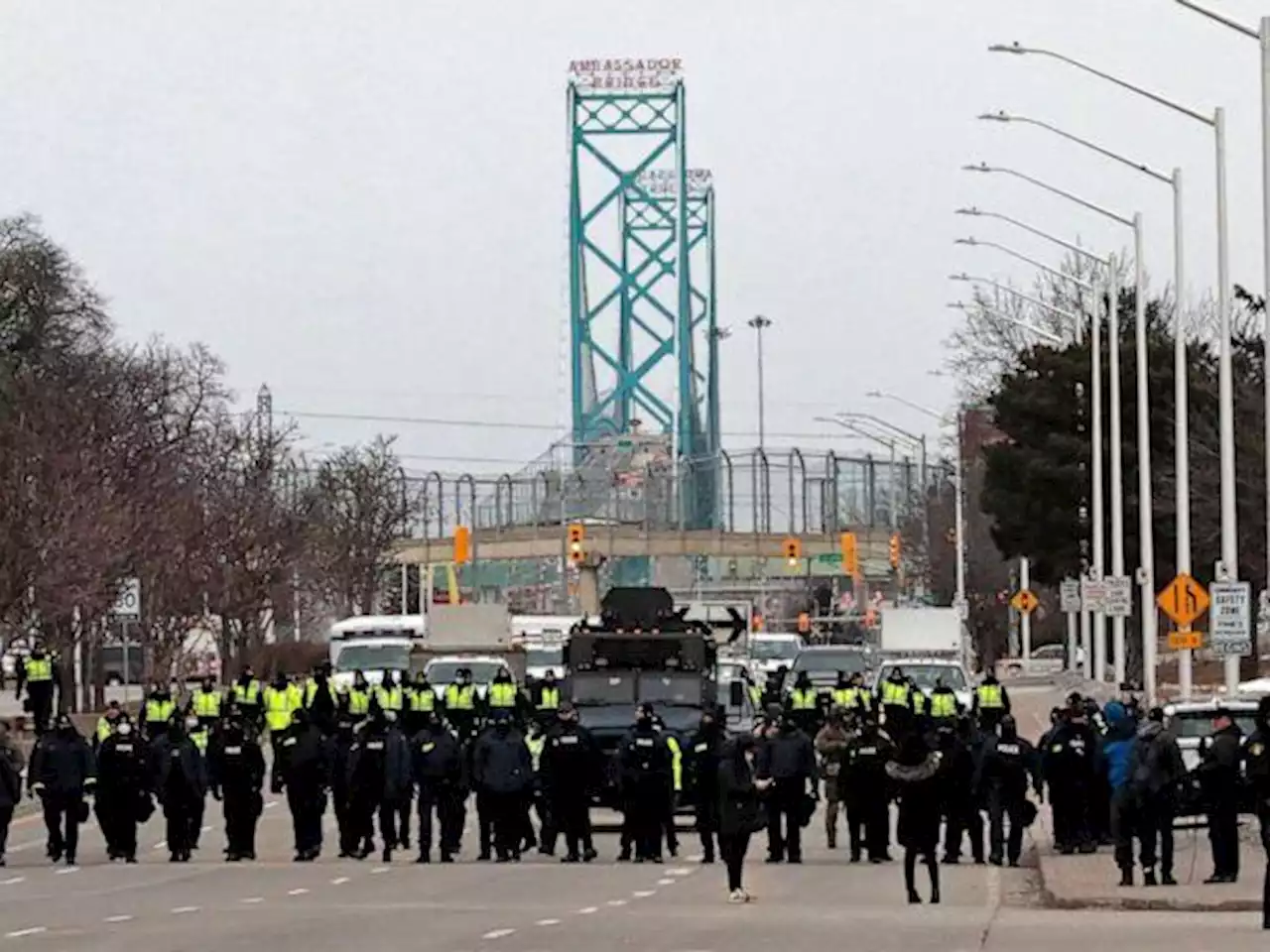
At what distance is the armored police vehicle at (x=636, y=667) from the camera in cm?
3806

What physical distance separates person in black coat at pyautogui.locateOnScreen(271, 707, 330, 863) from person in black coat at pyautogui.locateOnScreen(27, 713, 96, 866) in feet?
6.80

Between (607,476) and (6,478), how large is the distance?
59.6 m

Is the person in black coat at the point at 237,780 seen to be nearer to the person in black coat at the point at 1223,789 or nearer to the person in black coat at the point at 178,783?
the person in black coat at the point at 178,783

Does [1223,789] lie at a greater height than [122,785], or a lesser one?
greater

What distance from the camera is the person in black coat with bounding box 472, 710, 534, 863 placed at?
32.7 m

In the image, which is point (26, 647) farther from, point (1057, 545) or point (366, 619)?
point (1057, 545)

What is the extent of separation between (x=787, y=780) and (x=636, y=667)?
9093mm

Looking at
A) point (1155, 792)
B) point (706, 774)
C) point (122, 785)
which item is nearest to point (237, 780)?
point (122, 785)

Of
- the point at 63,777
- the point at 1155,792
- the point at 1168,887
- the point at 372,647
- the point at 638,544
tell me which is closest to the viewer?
the point at 1168,887

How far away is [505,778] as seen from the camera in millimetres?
32781

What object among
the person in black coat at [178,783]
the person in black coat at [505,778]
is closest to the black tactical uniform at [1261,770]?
the person in black coat at [505,778]

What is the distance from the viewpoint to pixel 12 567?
176 ft

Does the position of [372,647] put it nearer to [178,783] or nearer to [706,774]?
[178,783]

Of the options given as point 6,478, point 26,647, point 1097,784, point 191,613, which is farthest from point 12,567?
point 1097,784
